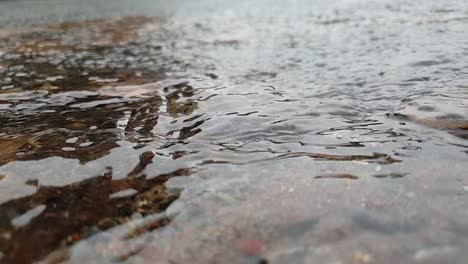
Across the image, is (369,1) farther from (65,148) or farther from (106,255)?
(106,255)

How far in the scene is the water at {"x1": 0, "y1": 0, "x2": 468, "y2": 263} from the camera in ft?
9.73

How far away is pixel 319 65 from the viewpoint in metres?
9.32

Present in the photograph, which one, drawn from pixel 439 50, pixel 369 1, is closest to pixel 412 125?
pixel 439 50

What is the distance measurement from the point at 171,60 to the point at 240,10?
49.9ft

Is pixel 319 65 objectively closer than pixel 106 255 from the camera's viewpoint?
No

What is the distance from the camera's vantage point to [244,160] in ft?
14.4

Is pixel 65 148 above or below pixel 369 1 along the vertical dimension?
below

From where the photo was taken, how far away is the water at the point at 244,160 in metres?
2.97

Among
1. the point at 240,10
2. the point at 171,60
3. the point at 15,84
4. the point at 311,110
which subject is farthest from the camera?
the point at 240,10

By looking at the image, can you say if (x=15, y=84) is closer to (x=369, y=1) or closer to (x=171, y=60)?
(x=171, y=60)

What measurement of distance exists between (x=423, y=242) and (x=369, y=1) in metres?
22.8

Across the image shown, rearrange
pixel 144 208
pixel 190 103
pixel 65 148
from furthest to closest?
pixel 190 103, pixel 65 148, pixel 144 208

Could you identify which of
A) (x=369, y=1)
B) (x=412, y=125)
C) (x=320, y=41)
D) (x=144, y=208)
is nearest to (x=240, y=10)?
(x=369, y=1)

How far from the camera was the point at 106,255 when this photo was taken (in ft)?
9.57
